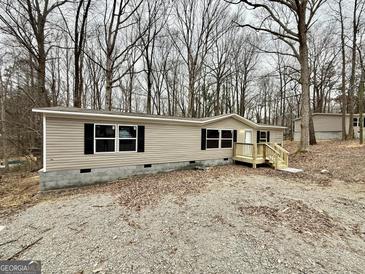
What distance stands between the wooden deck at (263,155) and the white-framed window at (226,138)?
668mm

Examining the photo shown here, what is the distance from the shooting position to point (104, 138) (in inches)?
314

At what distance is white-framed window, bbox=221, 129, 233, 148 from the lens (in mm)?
11773

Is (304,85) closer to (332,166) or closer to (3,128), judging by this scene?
(332,166)

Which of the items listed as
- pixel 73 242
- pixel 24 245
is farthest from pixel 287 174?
pixel 24 245

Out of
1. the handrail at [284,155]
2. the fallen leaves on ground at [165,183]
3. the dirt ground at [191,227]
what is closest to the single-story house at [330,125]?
the fallen leaves on ground at [165,183]

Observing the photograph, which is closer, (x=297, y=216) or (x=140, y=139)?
(x=297, y=216)

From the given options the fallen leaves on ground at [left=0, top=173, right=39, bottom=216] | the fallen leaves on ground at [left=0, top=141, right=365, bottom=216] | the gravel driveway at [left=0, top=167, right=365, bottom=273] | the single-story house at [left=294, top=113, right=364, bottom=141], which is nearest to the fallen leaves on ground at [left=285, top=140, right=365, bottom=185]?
the fallen leaves on ground at [left=0, top=141, right=365, bottom=216]

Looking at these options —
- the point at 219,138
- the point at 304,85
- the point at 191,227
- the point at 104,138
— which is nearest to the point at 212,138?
the point at 219,138

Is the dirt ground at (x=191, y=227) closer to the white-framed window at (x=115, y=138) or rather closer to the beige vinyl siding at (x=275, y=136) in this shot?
the white-framed window at (x=115, y=138)

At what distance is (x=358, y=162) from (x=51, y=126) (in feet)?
46.1

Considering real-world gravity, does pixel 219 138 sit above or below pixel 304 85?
below

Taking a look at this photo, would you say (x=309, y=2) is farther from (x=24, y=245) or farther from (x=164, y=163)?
(x=24, y=245)

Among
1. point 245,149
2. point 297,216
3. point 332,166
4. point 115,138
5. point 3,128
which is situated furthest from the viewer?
point 3,128

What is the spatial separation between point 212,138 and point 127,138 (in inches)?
201
